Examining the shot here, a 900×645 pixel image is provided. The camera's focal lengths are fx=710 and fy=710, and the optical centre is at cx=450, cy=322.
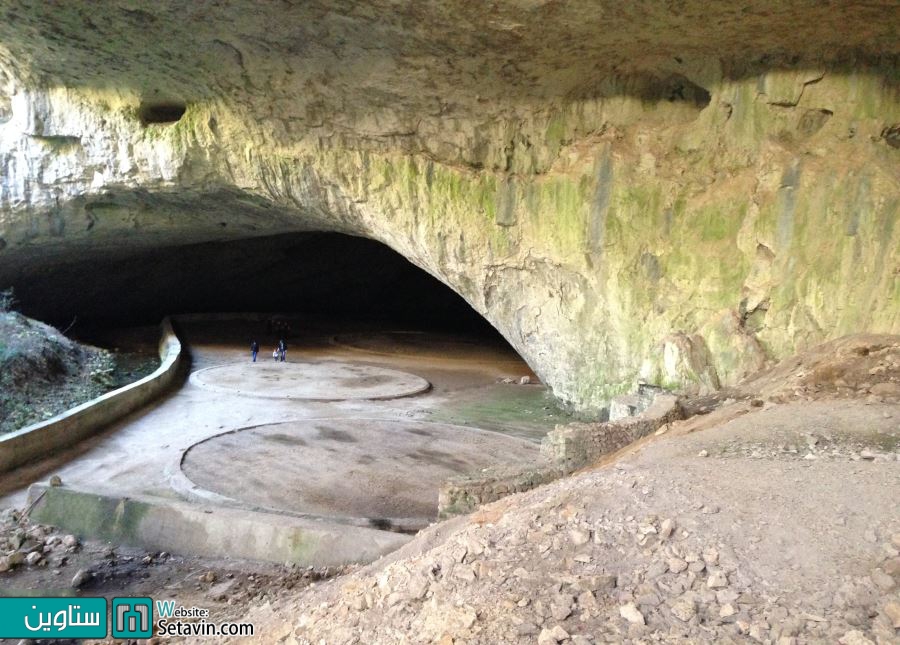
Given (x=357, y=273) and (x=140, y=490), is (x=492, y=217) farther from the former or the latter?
(x=357, y=273)

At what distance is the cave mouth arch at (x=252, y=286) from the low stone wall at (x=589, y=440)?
13.6m

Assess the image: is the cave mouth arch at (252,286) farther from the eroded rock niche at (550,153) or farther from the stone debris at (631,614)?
the stone debris at (631,614)

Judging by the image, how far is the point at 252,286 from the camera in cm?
2305

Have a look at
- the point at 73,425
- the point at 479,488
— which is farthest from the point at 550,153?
the point at 73,425

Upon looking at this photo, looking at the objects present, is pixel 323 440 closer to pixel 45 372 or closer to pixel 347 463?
pixel 347 463

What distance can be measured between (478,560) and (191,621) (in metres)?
2.48

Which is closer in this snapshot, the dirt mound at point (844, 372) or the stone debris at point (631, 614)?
the stone debris at point (631, 614)

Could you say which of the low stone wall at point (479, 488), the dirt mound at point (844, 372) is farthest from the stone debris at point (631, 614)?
the dirt mound at point (844, 372)

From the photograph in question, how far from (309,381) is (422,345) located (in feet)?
18.4

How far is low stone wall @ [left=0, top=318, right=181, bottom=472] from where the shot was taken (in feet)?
25.1

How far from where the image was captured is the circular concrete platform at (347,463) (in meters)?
6.85

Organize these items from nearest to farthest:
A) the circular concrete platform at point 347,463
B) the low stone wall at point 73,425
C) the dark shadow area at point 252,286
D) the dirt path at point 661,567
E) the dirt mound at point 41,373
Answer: the dirt path at point 661,567
the circular concrete platform at point 347,463
the low stone wall at point 73,425
the dirt mound at point 41,373
the dark shadow area at point 252,286

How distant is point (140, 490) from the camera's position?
708 cm

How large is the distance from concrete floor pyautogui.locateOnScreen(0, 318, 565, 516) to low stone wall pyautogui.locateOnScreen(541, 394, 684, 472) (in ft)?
5.00
